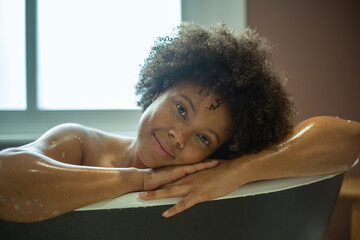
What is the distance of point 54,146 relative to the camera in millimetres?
698

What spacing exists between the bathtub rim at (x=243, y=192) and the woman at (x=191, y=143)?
10 mm

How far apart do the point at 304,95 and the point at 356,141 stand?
928 millimetres

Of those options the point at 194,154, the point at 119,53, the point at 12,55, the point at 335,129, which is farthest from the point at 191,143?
the point at 12,55

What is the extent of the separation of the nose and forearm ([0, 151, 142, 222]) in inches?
9.1

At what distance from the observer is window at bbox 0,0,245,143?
1.47 meters

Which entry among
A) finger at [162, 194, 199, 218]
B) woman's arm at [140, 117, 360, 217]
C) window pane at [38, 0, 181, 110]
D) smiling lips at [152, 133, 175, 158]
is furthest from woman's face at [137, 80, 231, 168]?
window pane at [38, 0, 181, 110]

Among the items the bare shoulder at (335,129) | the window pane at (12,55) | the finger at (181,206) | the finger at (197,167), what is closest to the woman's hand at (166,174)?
the finger at (197,167)

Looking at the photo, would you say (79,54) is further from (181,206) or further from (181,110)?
(181,206)

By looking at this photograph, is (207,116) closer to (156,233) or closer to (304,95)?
(156,233)

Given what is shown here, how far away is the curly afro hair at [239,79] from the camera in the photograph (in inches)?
28.5

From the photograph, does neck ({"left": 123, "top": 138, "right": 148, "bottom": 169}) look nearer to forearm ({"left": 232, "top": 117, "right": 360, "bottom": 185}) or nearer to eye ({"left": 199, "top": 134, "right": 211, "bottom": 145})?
eye ({"left": 199, "top": 134, "right": 211, "bottom": 145})

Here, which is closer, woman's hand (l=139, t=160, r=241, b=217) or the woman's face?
woman's hand (l=139, t=160, r=241, b=217)

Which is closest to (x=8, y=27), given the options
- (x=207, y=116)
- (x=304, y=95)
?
(x=207, y=116)

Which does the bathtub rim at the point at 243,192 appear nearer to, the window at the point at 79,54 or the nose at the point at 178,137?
the nose at the point at 178,137
